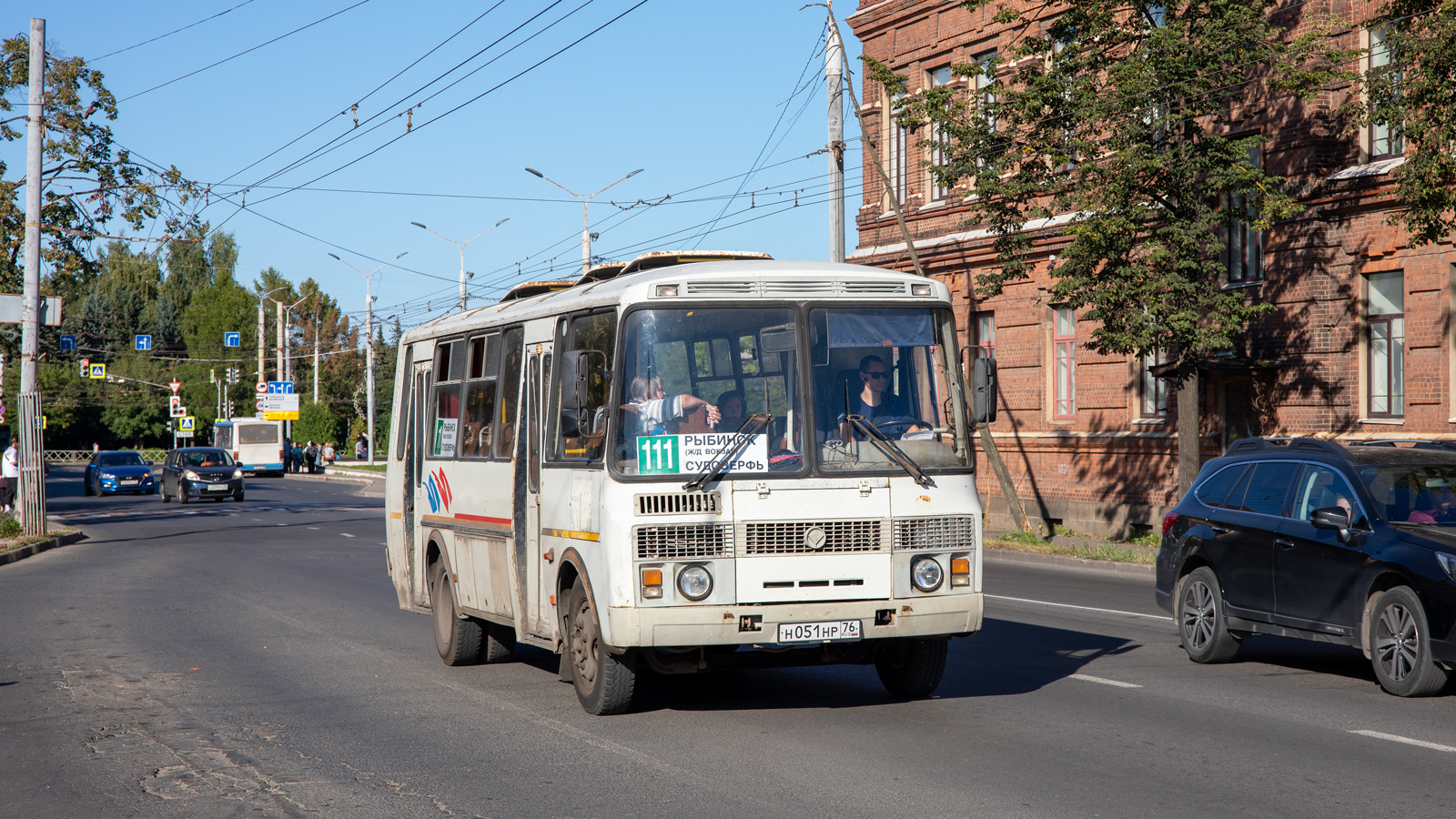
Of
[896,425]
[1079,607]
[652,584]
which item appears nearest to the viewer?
[652,584]

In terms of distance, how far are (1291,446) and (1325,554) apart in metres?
1.12

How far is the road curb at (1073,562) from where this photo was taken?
2139cm

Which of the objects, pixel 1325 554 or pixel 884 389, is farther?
pixel 1325 554

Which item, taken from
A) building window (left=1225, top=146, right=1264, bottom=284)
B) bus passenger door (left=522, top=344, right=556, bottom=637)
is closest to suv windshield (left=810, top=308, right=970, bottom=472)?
bus passenger door (left=522, top=344, right=556, bottom=637)

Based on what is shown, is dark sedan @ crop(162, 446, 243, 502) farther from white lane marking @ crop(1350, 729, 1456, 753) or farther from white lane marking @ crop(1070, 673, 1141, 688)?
white lane marking @ crop(1350, 729, 1456, 753)

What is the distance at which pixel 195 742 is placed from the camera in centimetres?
846

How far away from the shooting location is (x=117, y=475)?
5472 centimetres

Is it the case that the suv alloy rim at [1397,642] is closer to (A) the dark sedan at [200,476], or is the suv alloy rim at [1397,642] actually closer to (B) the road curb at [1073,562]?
(B) the road curb at [1073,562]

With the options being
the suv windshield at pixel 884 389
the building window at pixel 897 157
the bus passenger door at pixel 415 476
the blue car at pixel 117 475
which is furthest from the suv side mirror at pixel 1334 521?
the blue car at pixel 117 475

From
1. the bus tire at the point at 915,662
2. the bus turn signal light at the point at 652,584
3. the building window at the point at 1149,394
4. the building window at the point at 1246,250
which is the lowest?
the bus tire at the point at 915,662

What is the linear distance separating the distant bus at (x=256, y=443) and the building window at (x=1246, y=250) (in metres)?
60.2

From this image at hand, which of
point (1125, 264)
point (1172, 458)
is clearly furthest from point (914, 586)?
point (1172, 458)

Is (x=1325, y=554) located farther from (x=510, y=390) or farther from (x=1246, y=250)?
(x=1246, y=250)

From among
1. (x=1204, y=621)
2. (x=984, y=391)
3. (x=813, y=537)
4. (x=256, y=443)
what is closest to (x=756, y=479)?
(x=813, y=537)
